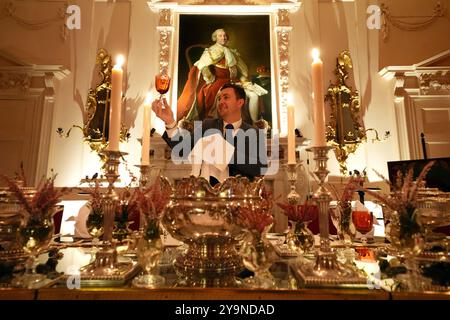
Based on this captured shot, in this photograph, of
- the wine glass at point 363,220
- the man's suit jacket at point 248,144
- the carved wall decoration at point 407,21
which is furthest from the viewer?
the carved wall decoration at point 407,21

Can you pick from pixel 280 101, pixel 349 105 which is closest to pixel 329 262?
pixel 280 101

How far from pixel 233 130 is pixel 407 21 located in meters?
2.94

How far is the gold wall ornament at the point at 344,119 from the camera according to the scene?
3.34 meters

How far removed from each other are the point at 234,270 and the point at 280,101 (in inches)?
120

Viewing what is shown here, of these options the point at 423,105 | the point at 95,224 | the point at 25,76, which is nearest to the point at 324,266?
the point at 95,224

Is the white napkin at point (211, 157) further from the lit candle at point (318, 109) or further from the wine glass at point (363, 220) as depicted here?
the lit candle at point (318, 109)

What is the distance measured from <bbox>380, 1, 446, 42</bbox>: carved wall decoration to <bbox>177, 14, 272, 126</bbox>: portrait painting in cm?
156

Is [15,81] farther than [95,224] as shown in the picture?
Yes

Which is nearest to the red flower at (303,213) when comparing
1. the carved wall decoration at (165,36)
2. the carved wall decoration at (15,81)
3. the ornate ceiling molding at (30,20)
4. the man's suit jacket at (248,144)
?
the man's suit jacket at (248,144)

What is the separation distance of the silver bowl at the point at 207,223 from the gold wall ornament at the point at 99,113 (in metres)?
2.86

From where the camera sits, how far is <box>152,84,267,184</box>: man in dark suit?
113 inches

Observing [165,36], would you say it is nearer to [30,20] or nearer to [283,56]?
[283,56]

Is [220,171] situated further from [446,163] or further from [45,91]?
[45,91]

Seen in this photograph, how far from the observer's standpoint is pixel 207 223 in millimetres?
688
